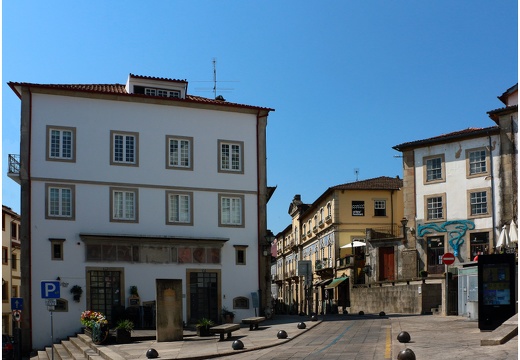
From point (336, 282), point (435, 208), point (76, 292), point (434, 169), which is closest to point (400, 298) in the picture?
point (435, 208)

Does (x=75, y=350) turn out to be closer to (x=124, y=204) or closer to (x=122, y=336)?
(x=122, y=336)

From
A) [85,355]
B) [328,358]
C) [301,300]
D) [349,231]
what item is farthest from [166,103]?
[301,300]

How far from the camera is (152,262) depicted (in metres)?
34.5

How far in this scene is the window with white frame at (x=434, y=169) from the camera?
46719 mm

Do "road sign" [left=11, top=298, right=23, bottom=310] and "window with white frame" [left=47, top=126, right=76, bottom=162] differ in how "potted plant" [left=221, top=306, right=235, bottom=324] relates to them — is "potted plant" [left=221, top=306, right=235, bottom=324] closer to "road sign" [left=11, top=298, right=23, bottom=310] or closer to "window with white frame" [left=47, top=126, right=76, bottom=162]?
"window with white frame" [left=47, top=126, right=76, bottom=162]

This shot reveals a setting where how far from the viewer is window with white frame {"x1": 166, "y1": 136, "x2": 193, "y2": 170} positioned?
36037 millimetres

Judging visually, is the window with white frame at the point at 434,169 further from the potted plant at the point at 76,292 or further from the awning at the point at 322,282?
the potted plant at the point at 76,292

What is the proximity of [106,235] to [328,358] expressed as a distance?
18305mm

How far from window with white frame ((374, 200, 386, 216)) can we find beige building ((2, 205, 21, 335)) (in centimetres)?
3083

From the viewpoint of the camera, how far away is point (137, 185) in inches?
1384

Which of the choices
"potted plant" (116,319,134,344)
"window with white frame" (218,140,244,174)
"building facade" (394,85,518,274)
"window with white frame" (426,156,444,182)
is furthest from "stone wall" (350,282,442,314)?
"potted plant" (116,319,134,344)

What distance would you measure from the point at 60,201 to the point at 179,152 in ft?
20.8

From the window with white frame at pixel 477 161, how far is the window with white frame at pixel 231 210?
54.0ft

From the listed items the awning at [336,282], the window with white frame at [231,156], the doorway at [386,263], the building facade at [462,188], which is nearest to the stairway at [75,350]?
the window with white frame at [231,156]
